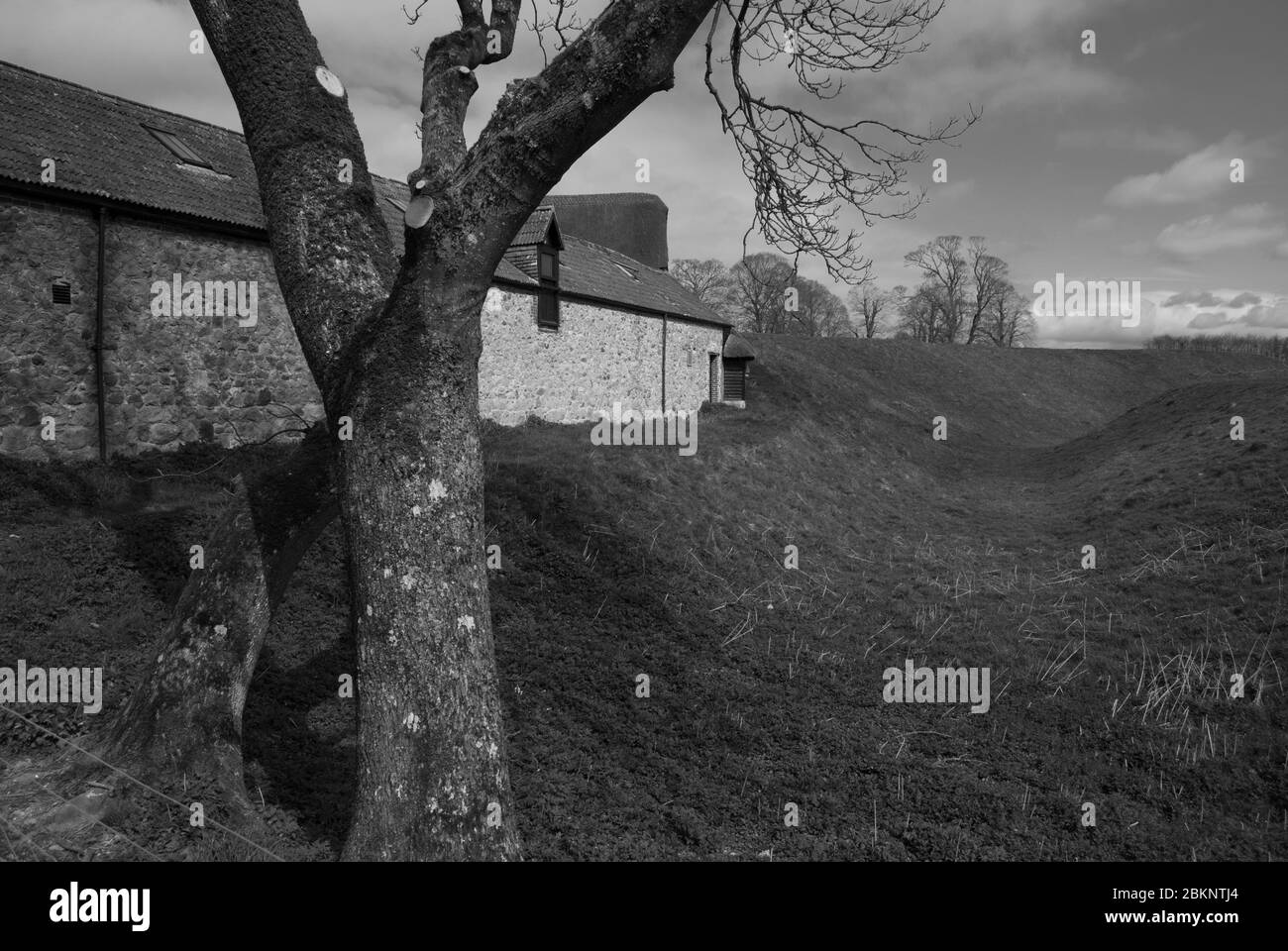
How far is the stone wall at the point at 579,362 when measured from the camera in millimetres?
Answer: 16594

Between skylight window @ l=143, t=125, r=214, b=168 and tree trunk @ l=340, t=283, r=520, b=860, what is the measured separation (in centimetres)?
1274

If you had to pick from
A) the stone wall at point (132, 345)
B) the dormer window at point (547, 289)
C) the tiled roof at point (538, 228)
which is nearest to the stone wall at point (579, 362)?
the dormer window at point (547, 289)

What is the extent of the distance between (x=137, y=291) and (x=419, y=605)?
10711 mm

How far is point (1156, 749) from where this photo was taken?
573 cm

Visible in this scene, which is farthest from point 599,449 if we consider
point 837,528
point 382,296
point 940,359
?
point 940,359

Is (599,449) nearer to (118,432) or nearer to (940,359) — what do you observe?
(118,432)

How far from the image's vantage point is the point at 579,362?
63.5ft

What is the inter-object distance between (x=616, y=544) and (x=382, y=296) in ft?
21.0

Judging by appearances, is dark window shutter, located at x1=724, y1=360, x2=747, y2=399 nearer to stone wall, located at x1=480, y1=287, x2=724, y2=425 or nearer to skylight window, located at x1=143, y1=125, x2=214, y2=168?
stone wall, located at x1=480, y1=287, x2=724, y2=425

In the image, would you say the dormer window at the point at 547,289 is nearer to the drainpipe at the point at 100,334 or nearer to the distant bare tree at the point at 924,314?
the drainpipe at the point at 100,334

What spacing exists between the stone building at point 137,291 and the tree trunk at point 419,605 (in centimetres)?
762

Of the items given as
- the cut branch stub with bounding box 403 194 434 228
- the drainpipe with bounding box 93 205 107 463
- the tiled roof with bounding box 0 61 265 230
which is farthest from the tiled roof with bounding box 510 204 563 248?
the cut branch stub with bounding box 403 194 434 228

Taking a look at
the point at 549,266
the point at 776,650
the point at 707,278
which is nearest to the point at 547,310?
the point at 549,266

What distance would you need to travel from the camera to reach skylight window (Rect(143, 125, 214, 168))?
13039mm
